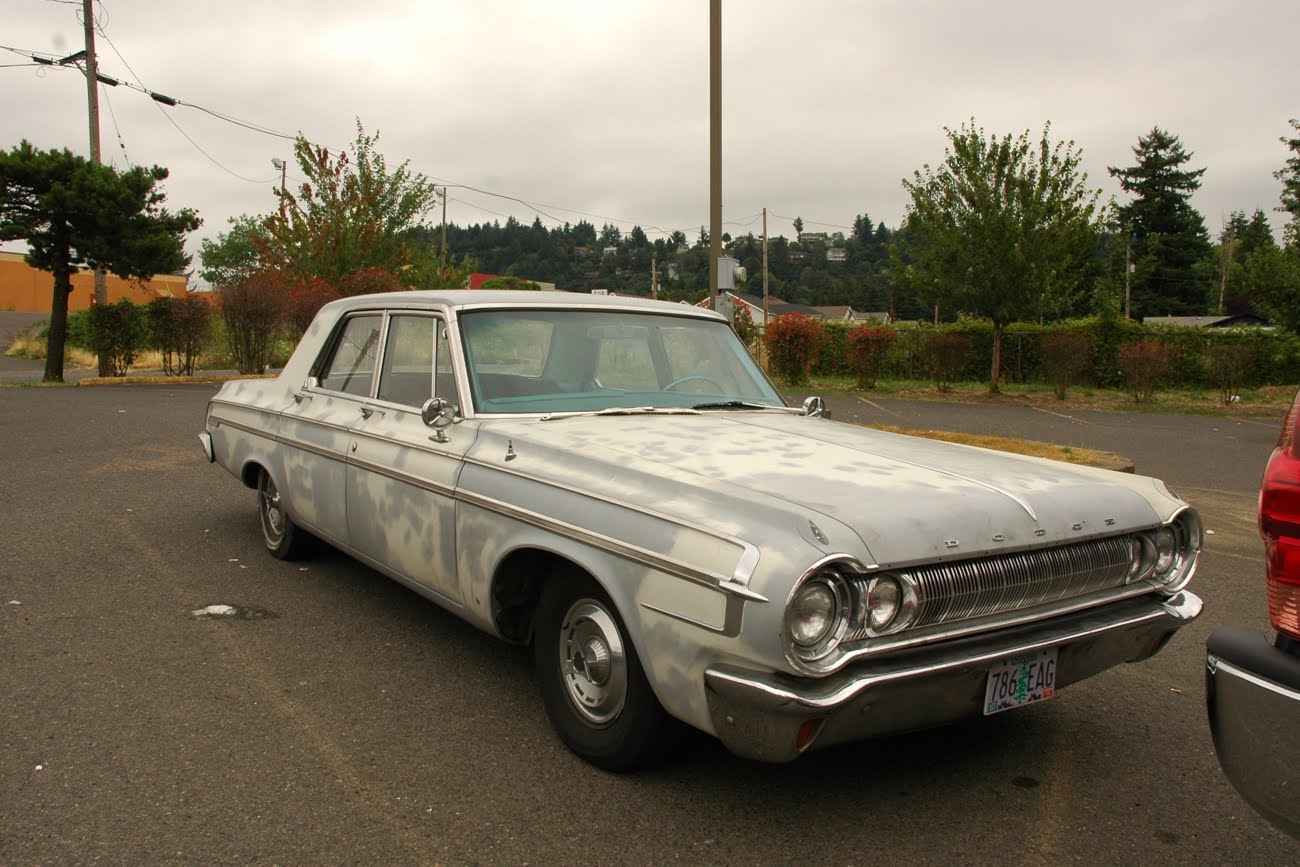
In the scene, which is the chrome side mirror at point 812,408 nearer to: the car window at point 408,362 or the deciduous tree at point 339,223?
the car window at point 408,362

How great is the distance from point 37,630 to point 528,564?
103 inches

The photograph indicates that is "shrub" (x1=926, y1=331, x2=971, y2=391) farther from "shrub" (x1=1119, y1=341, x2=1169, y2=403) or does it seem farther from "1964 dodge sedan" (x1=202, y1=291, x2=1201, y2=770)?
"1964 dodge sedan" (x1=202, y1=291, x2=1201, y2=770)

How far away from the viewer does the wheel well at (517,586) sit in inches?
139

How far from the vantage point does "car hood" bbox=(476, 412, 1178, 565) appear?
9.19 feet

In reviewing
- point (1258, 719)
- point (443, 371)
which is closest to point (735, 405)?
point (443, 371)

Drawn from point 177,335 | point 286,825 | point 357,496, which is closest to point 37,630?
point 357,496

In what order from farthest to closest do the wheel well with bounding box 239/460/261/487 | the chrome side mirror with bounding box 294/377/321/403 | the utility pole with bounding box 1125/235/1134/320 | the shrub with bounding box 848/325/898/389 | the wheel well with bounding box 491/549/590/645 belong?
the utility pole with bounding box 1125/235/1134/320 → the shrub with bounding box 848/325/898/389 → the wheel well with bounding box 239/460/261/487 → the chrome side mirror with bounding box 294/377/321/403 → the wheel well with bounding box 491/549/590/645

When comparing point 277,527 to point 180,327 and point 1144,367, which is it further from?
point 1144,367

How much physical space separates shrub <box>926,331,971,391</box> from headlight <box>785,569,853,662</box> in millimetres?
21016

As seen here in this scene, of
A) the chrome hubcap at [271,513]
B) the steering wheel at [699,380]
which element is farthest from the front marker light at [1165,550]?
the chrome hubcap at [271,513]

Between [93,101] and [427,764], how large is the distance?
23371 millimetres

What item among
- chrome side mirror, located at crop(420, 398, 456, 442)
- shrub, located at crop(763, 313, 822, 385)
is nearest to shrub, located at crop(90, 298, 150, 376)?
shrub, located at crop(763, 313, 822, 385)

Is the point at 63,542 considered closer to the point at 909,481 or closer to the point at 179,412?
the point at 909,481

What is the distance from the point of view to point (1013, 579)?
9.69 ft
